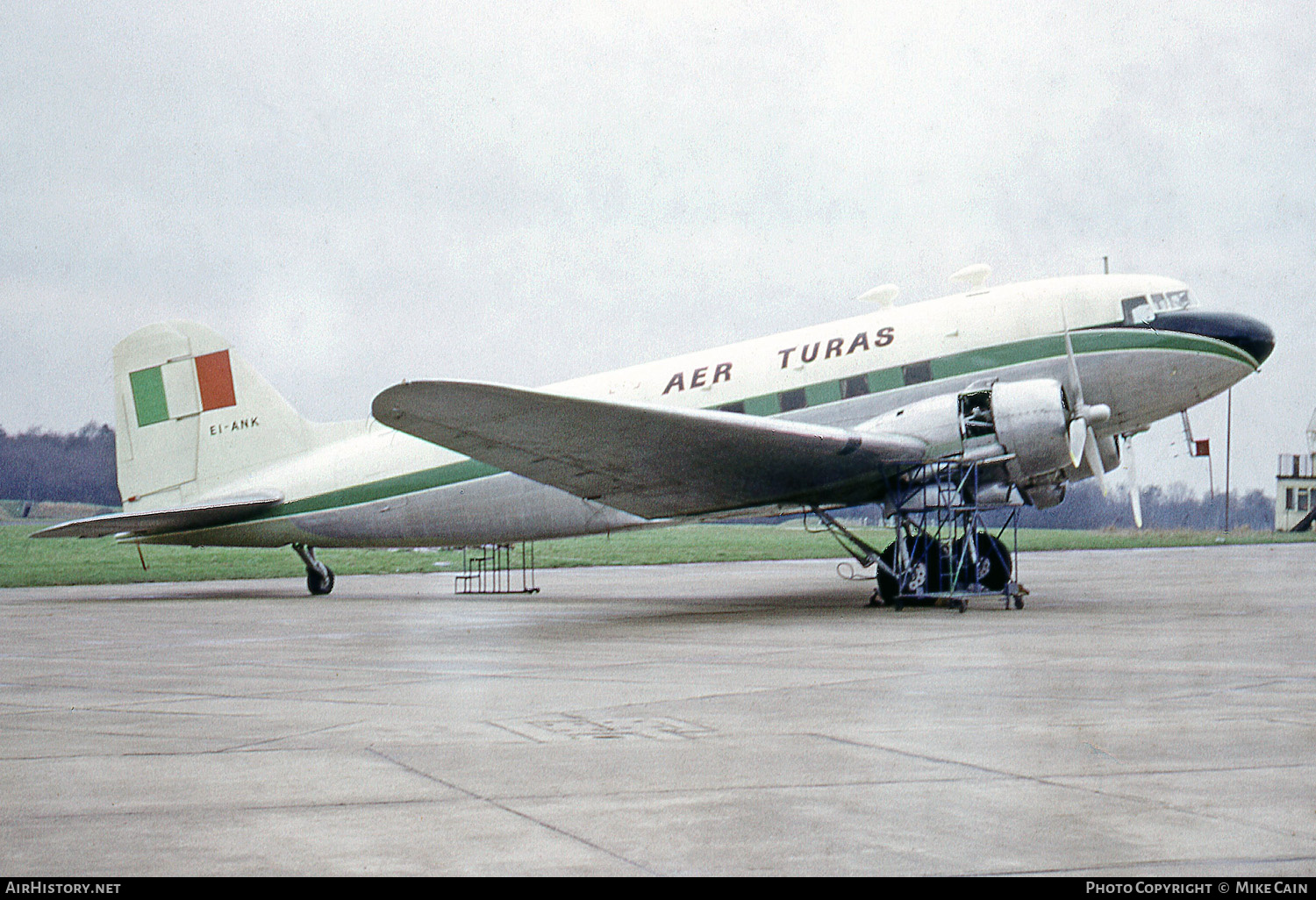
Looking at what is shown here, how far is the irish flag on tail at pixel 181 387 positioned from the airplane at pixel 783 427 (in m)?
2.10

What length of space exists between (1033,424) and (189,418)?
15365 mm

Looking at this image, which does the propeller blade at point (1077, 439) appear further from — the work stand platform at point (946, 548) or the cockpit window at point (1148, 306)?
the cockpit window at point (1148, 306)

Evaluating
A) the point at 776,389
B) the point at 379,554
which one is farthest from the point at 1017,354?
the point at 379,554

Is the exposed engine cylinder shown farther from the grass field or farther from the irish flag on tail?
the grass field

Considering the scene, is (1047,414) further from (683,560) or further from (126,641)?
(683,560)

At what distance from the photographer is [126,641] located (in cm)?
1238

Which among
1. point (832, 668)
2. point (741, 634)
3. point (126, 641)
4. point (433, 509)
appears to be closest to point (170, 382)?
point (433, 509)

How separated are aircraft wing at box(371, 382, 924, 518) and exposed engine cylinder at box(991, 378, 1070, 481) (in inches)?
45.7

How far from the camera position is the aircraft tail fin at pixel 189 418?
2150 centimetres

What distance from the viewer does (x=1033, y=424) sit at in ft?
47.1

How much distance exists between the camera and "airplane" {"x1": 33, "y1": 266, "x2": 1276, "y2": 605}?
13.8 meters

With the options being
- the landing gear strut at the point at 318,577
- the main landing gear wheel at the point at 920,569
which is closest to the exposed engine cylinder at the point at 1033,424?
the main landing gear wheel at the point at 920,569

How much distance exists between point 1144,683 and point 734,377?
10480 mm
